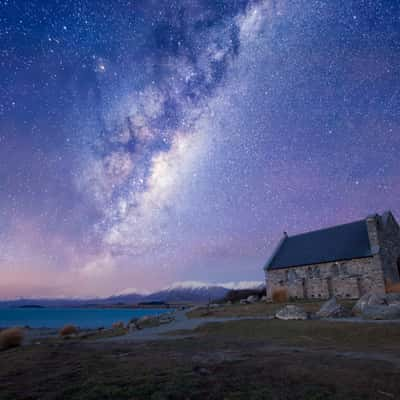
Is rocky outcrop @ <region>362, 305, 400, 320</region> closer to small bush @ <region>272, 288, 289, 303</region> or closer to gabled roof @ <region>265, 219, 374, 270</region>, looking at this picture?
small bush @ <region>272, 288, 289, 303</region>

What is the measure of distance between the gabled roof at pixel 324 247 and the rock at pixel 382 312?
19.2 metres

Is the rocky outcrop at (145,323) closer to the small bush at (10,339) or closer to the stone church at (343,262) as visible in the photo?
the small bush at (10,339)

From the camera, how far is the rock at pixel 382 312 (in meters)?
Answer: 16.3

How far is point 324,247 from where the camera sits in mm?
41125

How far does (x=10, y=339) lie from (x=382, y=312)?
73.3ft

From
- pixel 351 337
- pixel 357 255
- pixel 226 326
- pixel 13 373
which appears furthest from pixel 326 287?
pixel 13 373

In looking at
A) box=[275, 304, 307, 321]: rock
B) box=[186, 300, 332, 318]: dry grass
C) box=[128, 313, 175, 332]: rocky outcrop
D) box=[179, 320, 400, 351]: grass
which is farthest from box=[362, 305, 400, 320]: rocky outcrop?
box=[128, 313, 175, 332]: rocky outcrop

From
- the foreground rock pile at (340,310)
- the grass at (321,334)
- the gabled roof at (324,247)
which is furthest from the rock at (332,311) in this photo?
the gabled roof at (324,247)

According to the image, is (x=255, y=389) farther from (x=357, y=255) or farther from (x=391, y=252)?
(x=391, y=252)

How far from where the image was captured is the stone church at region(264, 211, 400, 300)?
1342 inches

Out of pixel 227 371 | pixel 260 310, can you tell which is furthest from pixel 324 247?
pixel 227 371

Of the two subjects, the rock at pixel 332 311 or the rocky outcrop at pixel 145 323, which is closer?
the rock at pixel 332 311

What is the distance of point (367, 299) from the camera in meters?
20.7

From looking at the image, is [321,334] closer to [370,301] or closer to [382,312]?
[382,312]
